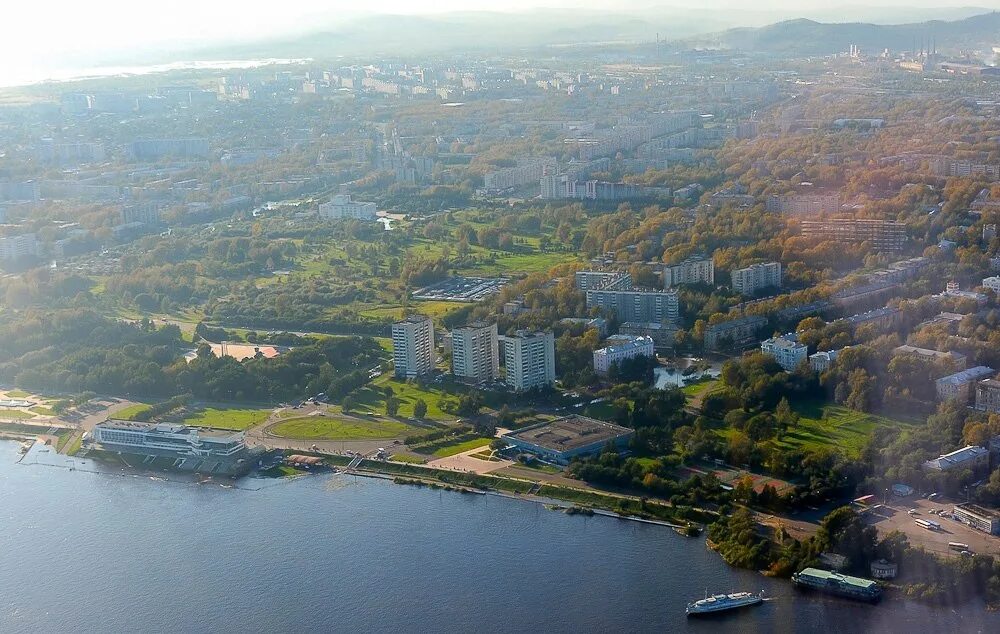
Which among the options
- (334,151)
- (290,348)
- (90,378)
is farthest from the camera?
(334,151)

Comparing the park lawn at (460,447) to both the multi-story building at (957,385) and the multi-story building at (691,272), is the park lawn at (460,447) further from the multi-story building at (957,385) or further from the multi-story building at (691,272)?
the multi-story building at (691,272)

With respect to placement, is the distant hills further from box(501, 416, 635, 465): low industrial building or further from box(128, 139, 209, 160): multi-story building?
box(501, 416, 635, 465): low industrial building

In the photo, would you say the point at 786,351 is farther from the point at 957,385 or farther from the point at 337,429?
the point at 337,429

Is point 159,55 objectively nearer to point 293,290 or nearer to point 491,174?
point 491,174

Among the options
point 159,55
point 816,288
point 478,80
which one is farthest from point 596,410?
point 159,55

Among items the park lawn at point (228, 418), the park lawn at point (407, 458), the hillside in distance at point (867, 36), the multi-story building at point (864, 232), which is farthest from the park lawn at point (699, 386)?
the hillside in distance at point (867, 36)

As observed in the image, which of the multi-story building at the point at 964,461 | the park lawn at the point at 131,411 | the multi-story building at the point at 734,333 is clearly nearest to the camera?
the multi-story building at the point at 964,461
